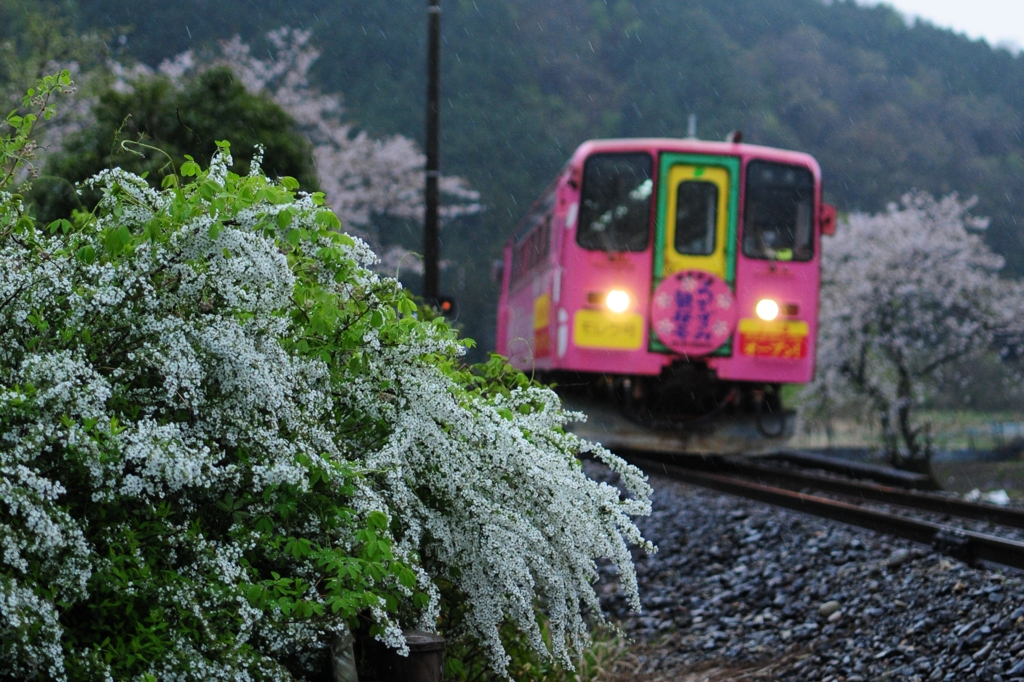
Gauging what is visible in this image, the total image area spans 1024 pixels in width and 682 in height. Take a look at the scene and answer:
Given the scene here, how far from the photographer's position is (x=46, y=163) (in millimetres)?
10094

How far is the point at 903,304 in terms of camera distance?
22.0 m

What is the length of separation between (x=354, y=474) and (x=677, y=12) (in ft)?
156

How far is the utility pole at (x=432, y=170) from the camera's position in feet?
35.9

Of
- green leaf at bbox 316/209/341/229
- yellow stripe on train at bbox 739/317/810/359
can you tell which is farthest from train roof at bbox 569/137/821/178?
green leaf at bbox 316/209/341/229

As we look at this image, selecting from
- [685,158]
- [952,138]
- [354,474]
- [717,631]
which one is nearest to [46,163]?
[685,158]

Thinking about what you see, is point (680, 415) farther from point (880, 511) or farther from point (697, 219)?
point (880, 511)

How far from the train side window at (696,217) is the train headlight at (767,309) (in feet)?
2.22

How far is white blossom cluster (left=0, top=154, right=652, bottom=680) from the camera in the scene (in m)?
2.25

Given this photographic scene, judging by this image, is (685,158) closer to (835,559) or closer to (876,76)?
(835,559)

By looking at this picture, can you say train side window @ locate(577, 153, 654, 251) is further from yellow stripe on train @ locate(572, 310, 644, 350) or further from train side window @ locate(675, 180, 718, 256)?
yellow stripe on train @ locate(572, 310, 644, 350)

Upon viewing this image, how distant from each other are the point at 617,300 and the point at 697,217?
1.22 m

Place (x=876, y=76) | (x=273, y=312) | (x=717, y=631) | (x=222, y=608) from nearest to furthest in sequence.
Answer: (x=222, y=608)
(x=273, y=312)
(x=717, y=631)
(x=876, y=76)

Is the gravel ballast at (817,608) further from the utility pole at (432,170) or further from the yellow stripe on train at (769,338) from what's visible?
the utility pole at (432,170)

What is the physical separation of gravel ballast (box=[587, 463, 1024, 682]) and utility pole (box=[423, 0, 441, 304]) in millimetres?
4797
